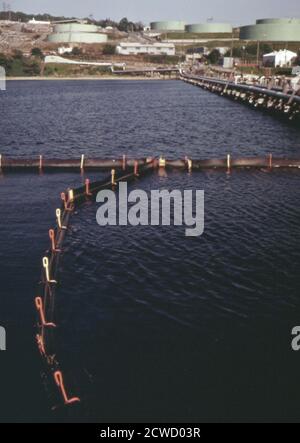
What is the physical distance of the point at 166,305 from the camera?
22.2m

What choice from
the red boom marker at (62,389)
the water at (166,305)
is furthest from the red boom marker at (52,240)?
the red boom marker at (62,389)

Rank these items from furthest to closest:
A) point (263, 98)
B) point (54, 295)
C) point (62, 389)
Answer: point (263, 98)
point (54, 295)
point (62, 389)

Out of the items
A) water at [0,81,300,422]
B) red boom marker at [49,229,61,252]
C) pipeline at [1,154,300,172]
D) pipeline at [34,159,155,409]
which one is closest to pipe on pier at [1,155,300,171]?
pipeline at [1,154,300,172]

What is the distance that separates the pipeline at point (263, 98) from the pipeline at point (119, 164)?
105 ft

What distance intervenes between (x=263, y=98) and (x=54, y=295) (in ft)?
295

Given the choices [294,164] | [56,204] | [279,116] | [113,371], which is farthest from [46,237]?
[279,116]

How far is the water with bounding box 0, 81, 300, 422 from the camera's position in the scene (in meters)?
16.8

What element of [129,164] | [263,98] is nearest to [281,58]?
[263,98]

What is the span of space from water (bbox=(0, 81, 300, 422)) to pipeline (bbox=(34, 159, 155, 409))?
0.38 metres

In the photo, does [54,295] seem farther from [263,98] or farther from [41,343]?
[263,98]

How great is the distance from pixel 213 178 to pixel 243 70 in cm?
16720

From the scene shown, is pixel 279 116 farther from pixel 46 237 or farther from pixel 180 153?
pixel 46 237
